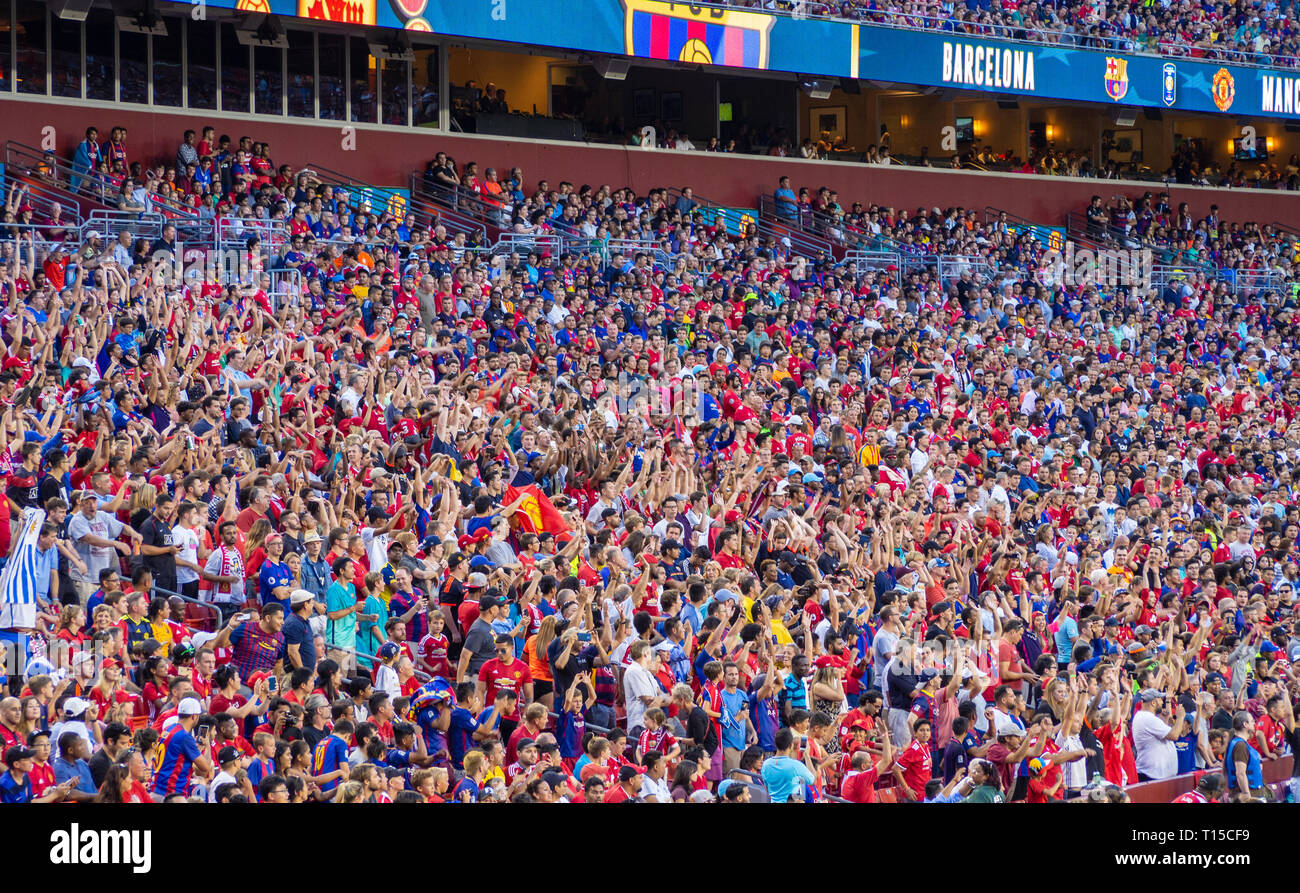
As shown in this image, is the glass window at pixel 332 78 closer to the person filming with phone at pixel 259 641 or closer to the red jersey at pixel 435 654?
the red jersey at pixel 435 654

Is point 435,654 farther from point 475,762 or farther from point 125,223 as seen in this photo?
point 125,223

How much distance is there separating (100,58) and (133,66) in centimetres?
44

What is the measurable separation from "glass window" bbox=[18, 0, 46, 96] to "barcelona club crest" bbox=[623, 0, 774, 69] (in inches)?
346

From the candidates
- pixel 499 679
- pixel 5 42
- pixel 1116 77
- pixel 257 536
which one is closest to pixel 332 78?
pixel 5 42

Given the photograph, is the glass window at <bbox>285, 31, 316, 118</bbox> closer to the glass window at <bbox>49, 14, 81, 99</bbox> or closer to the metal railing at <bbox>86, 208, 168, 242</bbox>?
the glass window at <bbox>49, 14, 81, 99</bbox>

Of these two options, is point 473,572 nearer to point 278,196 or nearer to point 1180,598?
point 1180,598

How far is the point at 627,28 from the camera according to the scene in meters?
25.7

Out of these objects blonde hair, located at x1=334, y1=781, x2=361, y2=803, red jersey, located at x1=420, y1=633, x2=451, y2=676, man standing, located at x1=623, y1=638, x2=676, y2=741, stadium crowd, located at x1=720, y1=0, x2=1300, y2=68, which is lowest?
blonde hair, located at x1=334, y1=781, x2=361, y2=803

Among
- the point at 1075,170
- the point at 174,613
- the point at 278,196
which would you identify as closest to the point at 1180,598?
the point at 174,613

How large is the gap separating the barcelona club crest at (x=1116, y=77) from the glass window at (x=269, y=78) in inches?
631

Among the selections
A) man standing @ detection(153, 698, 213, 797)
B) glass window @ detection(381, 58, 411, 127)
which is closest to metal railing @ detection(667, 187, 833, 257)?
glass window @ detection(381, 58, 411, 127)

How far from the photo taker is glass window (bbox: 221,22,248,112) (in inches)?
923

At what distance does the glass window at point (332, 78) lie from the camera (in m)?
24.5

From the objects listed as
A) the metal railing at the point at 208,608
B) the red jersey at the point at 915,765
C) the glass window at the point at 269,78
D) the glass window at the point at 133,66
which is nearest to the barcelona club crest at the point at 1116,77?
the glass window at the point at 269,78
